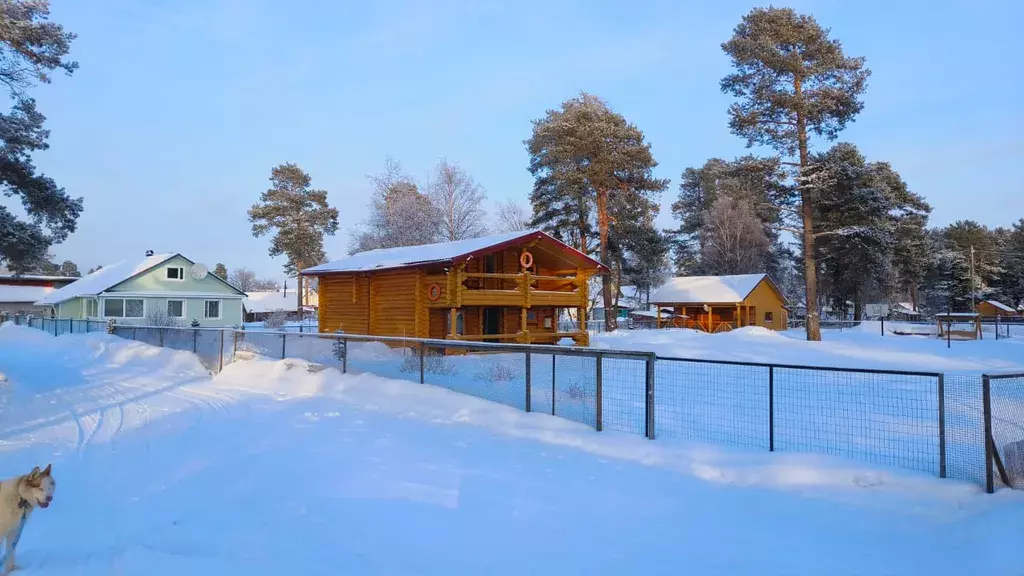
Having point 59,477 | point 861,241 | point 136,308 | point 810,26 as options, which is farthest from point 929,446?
point 136,308

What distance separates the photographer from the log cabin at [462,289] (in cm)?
2208

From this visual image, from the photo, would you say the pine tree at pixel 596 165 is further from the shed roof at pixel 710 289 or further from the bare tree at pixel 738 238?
the bare tree at pixel 738 238

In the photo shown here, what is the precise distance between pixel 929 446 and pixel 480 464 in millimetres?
5716

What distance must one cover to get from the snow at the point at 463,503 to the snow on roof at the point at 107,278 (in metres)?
35.4

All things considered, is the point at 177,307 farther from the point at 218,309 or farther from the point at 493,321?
the point at 493,321

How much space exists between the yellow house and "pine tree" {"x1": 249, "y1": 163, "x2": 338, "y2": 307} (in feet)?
100

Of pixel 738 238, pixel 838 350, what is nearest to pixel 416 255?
pixel 838 350

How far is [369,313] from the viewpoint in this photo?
24625 mm

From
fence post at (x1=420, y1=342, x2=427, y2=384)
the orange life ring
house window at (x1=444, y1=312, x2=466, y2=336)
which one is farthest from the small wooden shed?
fence post at (x1=420, y1=342, x2=427, y2=384)

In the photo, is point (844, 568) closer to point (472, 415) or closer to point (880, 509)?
point (880, 509)

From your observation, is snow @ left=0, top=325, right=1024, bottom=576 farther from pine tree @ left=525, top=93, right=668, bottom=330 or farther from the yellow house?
the yellow house

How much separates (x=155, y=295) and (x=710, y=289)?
37.4 m

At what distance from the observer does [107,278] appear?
42438 mm

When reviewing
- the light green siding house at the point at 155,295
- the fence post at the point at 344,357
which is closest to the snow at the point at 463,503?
the fence post at the point at 344,357
